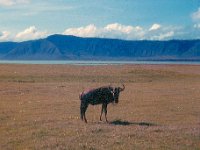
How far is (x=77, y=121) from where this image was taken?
70.3 feet

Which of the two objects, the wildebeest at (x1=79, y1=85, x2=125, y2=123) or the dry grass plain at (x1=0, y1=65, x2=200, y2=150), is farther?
the wildebeest at (x1=79, y1=85, x2=125, y2=123)

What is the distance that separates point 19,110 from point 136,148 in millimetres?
12564

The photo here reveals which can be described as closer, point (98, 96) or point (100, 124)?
point (100, 124)

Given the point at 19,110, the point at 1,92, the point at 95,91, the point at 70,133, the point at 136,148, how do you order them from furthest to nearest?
the point at 1,92, the point at 19,110, the point at 95,91, the point at 70,133, the point at 136,148

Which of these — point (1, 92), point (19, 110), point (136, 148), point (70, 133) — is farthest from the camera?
point (1, 92)

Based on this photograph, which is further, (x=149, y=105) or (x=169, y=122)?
(x=149, y=105)

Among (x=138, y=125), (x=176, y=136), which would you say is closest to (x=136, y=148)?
(x=176, y=136)

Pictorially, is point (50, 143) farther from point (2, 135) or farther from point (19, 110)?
point (19, 110)

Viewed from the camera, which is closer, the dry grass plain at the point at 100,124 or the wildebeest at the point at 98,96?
the dry grass plain at the point at 100,124

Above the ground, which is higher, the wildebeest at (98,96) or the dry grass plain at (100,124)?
the wildebeest at (98,96)

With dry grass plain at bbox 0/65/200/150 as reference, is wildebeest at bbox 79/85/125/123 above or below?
above

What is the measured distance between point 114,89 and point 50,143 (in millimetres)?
6522

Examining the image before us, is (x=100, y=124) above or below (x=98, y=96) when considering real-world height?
below

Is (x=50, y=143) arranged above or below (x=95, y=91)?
below
